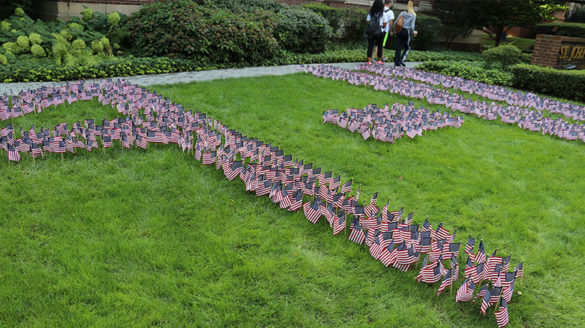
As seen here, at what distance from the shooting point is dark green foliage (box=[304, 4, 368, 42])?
53.7 feet

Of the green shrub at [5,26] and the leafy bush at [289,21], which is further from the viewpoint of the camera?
the leafy bush at [289,21]

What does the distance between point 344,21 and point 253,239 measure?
50.0 feet

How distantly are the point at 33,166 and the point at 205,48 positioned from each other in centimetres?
642

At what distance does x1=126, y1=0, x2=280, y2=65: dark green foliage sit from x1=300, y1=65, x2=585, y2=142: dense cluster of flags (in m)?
2.10

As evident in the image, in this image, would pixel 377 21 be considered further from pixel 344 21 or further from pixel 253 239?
pixel 253 239

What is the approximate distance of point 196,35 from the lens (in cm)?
1016

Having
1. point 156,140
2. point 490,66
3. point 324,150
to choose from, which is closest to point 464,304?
point 324,150

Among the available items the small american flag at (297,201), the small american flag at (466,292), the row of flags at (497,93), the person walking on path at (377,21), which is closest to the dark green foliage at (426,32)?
the person walking on path at (377,21)

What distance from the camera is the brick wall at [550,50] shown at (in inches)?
520

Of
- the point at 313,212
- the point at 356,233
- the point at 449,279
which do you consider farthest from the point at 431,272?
the point at 313,212

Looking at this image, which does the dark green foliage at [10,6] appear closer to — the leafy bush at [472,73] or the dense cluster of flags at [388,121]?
the dense cluster of flags at [388,121]

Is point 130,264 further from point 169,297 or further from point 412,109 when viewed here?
point 412,109

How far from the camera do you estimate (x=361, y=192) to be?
436 cm

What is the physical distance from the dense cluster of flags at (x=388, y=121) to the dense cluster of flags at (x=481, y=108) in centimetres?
96
